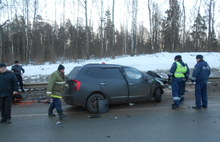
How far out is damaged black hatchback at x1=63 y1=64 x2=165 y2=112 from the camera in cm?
688

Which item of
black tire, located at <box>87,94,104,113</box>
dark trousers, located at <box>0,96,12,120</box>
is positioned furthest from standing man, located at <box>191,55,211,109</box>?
dark trousers, located at <box>0,96,12,120</box>

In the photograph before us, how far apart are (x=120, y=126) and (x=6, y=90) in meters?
3.48

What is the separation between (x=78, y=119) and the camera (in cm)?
625

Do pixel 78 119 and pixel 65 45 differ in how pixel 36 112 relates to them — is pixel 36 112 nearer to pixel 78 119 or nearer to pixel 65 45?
pixel 78 119

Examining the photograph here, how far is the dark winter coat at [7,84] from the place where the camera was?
588 centimetres

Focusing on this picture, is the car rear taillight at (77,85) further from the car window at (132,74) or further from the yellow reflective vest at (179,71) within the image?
the yellow reflective vest at (179,71)

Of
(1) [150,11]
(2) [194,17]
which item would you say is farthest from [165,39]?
(1) [150,11]

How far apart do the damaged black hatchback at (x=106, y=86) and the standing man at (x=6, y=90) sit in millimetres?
1770

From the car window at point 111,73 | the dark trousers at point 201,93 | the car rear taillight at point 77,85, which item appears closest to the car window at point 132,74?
→ the car window at point 111,73

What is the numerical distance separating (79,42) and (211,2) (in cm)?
2509

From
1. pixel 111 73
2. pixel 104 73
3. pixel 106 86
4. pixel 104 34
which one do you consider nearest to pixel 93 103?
pixel 106 86

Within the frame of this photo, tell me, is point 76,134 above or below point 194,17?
below

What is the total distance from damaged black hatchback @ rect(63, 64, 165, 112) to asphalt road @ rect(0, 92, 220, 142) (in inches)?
17.5

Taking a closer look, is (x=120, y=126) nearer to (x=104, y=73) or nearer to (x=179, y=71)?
(x=104, y=73)
